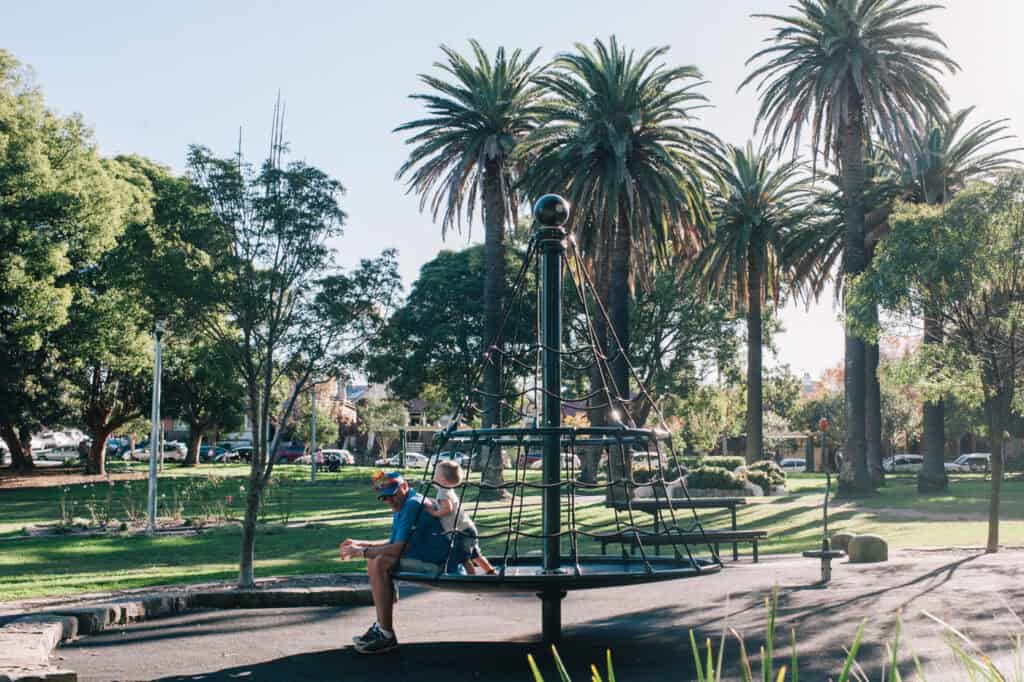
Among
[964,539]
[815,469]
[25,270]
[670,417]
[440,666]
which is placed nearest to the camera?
[440,666]

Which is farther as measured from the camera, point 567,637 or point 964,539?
point 964,539

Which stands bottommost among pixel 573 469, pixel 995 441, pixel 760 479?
pixel 760 479

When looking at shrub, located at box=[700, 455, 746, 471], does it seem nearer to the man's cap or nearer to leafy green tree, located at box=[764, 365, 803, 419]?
leafy green tree, located at box=[764, 365, 803, 419]

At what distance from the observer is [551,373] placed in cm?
780

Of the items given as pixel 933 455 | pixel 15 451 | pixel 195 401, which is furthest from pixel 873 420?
pixel 195 401

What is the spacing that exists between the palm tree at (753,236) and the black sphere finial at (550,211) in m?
30.7

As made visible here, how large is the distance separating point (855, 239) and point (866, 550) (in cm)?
1984

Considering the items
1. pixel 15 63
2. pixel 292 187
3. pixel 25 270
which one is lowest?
pixel 292 187

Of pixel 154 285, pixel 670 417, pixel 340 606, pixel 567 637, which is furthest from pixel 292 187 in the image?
pixel 670 417

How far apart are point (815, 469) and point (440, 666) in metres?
75.4

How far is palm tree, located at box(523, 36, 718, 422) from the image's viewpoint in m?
27.9

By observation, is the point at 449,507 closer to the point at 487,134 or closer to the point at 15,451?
the point at 487,134

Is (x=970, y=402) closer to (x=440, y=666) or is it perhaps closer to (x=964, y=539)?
(x=964, y=539)

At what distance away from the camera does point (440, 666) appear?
7867 mm
